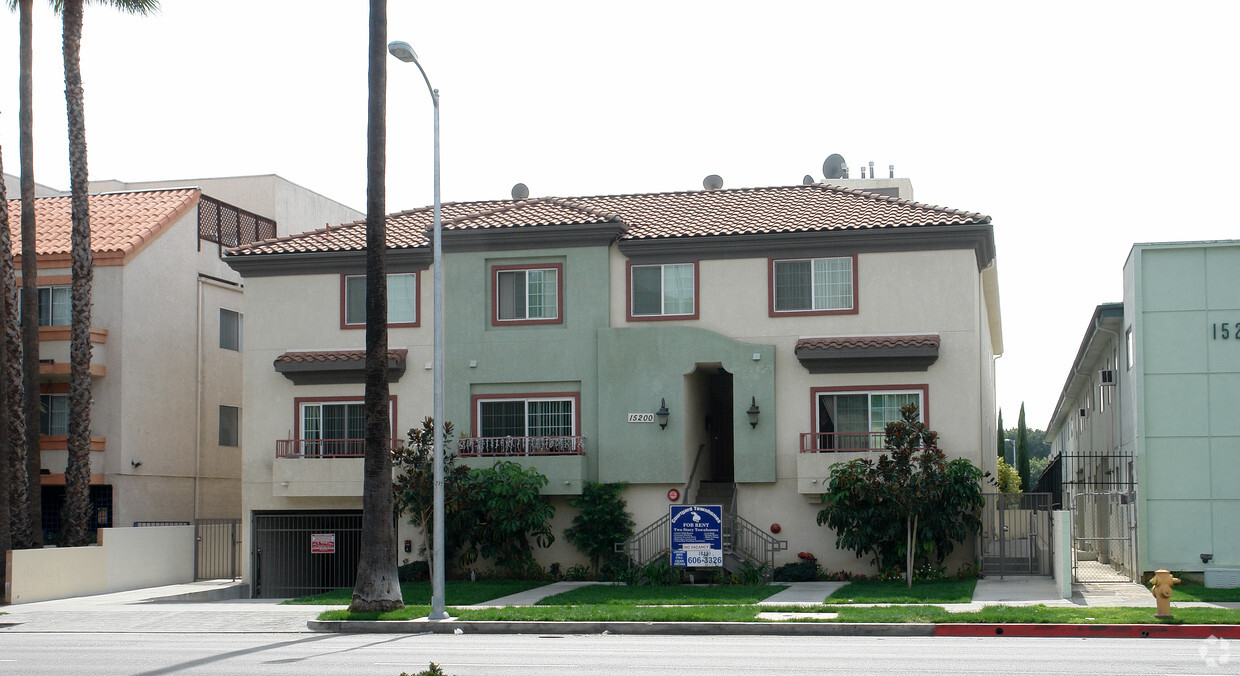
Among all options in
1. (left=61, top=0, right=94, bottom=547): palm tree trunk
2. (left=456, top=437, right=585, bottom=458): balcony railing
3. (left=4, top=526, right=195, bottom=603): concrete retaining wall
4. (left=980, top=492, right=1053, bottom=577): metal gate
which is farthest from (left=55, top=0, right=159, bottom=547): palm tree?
(left=980, top=492, right=1053, bottom=577): metal gate

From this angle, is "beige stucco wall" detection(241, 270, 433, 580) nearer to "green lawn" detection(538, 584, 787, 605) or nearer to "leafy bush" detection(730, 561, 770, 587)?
"green lawn" detection(538, 584, 787, 605)

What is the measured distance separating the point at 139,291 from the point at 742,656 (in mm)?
23641

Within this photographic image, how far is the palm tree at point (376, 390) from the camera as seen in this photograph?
2070 cm

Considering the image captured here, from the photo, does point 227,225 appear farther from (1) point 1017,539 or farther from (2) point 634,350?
(1) point 1017,539

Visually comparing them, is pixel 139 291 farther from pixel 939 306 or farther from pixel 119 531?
pixel 939 306

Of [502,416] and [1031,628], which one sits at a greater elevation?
[502,416]

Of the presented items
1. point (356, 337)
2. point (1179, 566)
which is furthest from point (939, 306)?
point (356, 337)

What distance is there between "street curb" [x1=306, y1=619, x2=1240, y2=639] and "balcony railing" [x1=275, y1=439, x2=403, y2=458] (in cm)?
975

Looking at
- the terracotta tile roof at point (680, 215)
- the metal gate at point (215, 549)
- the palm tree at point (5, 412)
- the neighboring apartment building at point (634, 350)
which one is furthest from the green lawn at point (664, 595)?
the palm tree at point (5, 412)

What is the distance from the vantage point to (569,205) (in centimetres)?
3028

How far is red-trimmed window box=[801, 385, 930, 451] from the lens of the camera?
27000 mm

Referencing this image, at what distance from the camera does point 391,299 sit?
30.0m

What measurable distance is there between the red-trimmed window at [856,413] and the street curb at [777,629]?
9.42m

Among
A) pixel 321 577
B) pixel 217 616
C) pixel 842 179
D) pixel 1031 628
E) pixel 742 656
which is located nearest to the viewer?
pixel 742 656
